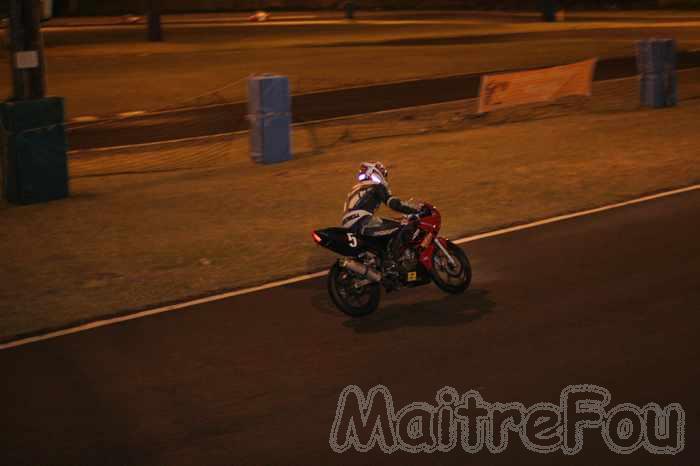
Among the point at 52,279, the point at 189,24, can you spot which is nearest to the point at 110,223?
the point at 52,279

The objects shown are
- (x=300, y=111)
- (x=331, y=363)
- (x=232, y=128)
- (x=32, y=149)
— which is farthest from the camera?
(x=300, y=111)

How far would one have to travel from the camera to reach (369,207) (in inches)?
414

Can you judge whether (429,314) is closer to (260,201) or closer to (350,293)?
(350,293)

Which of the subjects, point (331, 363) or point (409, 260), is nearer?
point (331, 363)

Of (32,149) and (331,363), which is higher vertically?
(32,149)

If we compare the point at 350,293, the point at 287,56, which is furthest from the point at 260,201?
the point at 287,56

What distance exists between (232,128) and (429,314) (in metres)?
15.5

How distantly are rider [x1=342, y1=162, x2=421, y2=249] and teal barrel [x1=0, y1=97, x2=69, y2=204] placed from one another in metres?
7.84

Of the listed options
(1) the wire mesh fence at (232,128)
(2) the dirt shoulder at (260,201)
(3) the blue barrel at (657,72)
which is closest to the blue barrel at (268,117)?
(2) the dirt shoulder at (260,201)

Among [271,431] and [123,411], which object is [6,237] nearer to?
[123,411]

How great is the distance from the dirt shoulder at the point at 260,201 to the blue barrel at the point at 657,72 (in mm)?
1322

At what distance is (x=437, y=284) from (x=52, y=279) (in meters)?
4.41

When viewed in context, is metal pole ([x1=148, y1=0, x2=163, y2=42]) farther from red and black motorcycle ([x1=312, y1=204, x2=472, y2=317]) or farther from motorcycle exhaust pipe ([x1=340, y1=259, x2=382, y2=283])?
motorcycle exhaust pipe ([x1=340, y1=259, x2=382, y2=283])

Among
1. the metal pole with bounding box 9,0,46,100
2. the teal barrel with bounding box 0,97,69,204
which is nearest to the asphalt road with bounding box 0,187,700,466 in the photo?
the teal barrel with bounding box 0,97,69,204
